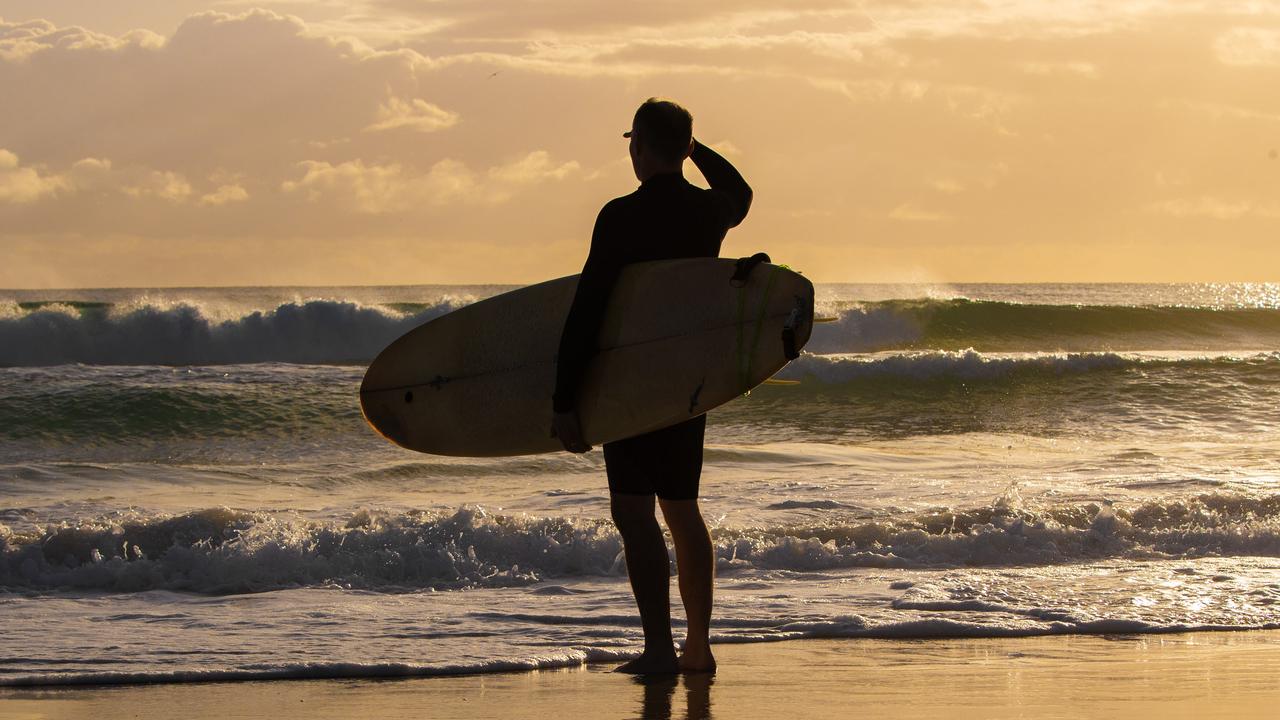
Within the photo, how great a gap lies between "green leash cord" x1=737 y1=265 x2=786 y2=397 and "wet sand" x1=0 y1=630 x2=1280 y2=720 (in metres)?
0.74

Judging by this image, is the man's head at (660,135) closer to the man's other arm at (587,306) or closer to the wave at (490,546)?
the man's other arm at (587,306)

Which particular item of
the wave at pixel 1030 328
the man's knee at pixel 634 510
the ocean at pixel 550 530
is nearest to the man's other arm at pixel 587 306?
the man's knee at pixel 634 510

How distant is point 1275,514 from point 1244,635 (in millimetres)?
2391

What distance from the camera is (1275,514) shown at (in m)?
6.10

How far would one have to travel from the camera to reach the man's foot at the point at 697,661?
10.9 ft

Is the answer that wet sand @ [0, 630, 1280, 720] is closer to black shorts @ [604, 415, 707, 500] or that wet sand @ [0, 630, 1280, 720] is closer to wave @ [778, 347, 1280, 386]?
black shorts @ [604, 415, 707, 500]

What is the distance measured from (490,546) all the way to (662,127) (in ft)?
8.81

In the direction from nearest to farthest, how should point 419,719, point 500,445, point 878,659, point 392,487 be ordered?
point 419,719 < point 500,445 < point 878,659 < point 392,487

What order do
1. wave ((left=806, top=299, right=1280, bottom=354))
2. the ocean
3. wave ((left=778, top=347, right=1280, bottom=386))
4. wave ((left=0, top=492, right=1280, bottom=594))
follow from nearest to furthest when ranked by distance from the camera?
the ocean < wave ((left=0, top=492, right=1280, bottom=594)) < wave ((left=778, top=347, right=1280, bottom=386)) < wave ((left=806, top=299, right=1280, bottom=354))

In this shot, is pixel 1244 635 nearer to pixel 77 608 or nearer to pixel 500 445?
pixel 500 445

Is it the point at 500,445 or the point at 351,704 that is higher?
the point at 500,445

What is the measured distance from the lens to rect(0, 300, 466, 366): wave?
2173 cm

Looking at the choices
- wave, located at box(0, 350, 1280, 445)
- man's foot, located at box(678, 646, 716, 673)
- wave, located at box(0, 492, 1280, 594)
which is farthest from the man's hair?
wave, located at box(0, 350, 1280, 445)

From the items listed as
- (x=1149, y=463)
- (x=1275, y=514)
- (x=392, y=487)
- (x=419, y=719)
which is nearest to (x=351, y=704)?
(x=419, y=719)
